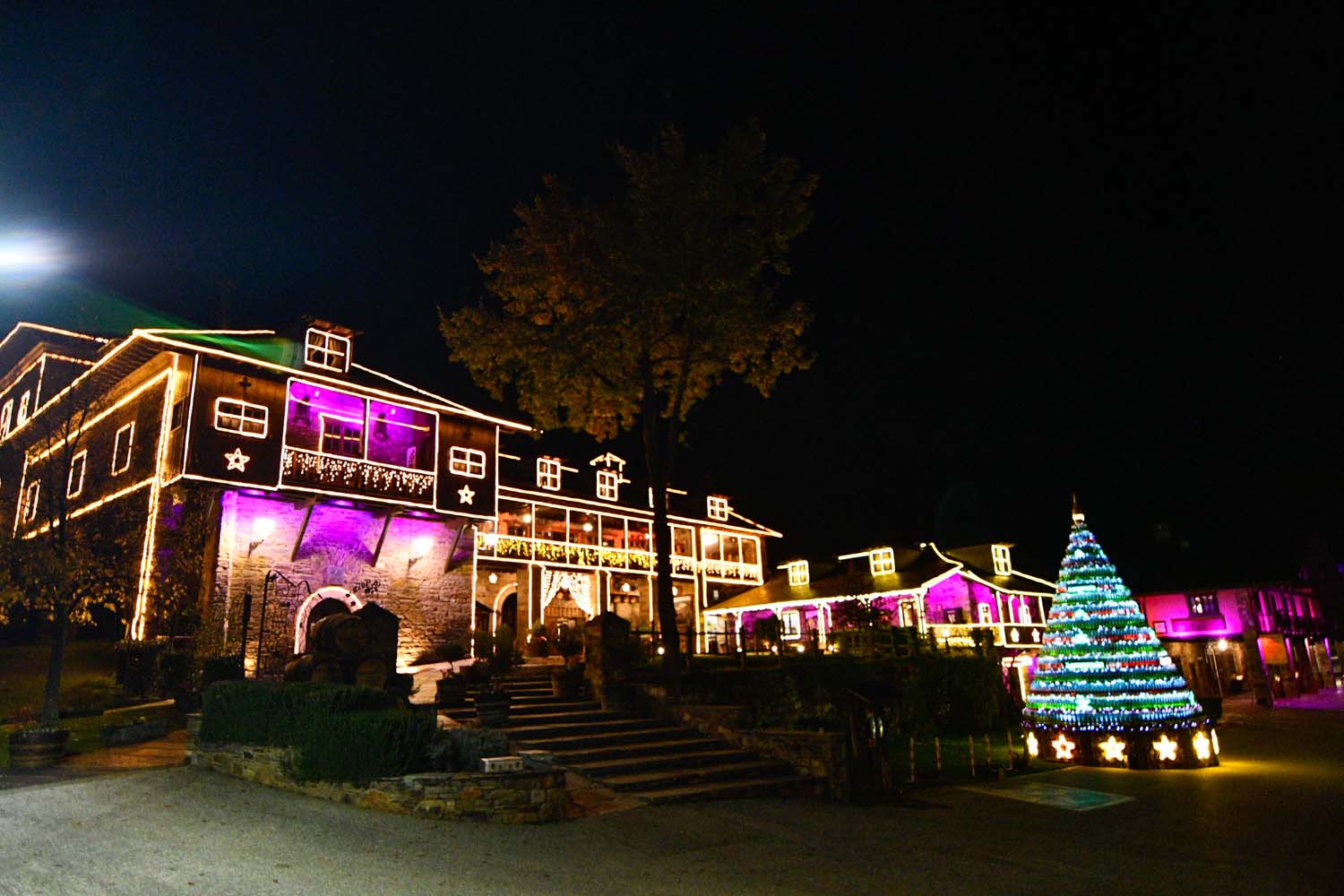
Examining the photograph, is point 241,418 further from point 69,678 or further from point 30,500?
point 69,678

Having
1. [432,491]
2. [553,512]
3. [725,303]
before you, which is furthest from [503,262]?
[553,512]

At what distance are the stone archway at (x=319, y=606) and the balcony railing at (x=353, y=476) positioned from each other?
3.04 meters

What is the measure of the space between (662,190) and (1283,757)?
710 inches

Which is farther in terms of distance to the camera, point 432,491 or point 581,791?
point 432,491

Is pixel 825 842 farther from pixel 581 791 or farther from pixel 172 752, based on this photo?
pixel 172 752

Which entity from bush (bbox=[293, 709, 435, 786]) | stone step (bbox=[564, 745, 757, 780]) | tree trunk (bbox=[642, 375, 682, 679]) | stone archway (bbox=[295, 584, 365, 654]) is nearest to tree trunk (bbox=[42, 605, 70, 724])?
bush (bbox=[293, 709, 435, 786])

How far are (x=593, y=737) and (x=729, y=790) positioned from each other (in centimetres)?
274

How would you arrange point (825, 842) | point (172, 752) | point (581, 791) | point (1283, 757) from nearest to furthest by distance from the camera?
point (825, 842) < point (581, 791) < point (172, 752) < point (1283, 757)

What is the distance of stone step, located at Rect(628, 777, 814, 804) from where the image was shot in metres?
10.9

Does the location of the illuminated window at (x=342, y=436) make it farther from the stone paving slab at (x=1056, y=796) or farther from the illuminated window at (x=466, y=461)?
the stone paving slab at (x=1056, y=796)

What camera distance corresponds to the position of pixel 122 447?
922 inches

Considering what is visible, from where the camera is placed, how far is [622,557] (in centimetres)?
3384

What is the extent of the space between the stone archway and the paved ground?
1158 centimetres

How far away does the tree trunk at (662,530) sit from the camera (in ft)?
52.4
